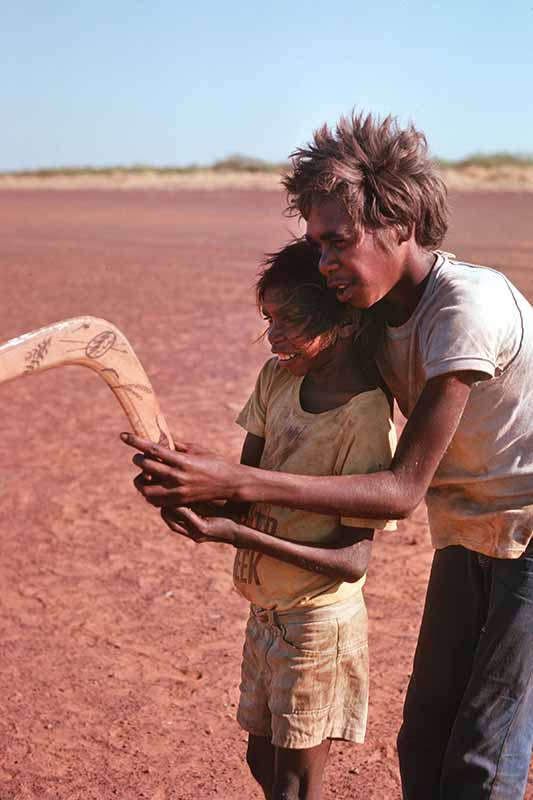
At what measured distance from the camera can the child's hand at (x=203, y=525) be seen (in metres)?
2.34

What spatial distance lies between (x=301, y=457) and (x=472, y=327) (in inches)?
20.5

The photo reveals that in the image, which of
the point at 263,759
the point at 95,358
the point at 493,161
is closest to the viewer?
the point at 95,358

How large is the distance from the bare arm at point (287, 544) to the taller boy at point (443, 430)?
135 mm

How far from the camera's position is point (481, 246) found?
20.0m

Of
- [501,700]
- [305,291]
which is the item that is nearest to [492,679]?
[501,700]

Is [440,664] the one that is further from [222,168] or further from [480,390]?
[222,168]

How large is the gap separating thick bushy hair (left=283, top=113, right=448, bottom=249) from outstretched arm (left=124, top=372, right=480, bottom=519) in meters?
0.37

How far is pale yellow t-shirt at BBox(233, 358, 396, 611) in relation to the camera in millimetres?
2340

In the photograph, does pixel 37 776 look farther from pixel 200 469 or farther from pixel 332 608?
pixel 200 469

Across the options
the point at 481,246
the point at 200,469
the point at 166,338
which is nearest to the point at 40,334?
the point at 200,469

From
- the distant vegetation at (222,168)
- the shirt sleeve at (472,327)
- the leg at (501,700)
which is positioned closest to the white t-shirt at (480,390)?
the shirt sleeve at (472,327)

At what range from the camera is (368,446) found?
233 cm

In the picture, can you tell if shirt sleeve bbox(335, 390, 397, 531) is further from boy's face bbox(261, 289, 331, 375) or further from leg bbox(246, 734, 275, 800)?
leg bbox(246, 734, 275, 800)

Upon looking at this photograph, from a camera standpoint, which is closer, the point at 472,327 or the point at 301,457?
the point at 472,327
